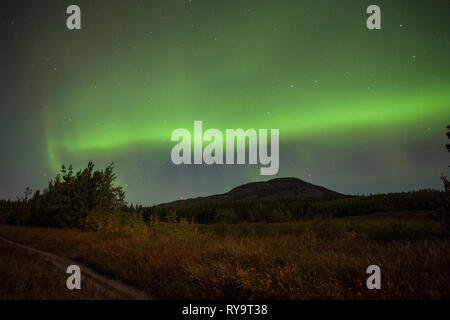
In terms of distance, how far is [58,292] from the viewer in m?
7.03

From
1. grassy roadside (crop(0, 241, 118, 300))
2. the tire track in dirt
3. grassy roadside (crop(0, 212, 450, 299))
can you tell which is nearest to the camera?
grassy roadside (crop(0, 212, 450, 299))

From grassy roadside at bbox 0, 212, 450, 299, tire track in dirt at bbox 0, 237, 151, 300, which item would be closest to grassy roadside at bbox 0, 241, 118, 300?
tire track in dirt at bbox 0, 237, 151, 300

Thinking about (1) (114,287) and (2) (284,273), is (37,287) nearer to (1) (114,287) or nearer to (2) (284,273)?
(1) (114,287)

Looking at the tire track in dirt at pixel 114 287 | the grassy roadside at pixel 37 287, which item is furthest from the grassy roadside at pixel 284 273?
the grassy roadside at pixel 37 287

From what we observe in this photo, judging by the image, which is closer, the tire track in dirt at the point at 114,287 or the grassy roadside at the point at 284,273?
the grassy roadside at the point at 284,273

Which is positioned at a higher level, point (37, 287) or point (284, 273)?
point (284, 273)

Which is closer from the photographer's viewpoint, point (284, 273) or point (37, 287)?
point (284, 273)

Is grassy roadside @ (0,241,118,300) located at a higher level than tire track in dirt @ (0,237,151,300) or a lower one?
higher

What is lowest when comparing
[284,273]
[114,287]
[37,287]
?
[114,287]

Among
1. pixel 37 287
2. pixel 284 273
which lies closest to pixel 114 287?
pixel 37 287

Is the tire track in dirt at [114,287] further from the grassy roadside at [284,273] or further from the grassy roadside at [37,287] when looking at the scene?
the grassy roadside at [37,287]

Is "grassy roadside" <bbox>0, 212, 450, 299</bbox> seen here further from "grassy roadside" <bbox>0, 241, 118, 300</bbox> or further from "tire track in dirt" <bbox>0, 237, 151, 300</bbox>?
"grassy roadside" <bbox>0, 241, 118, 300</bbox>

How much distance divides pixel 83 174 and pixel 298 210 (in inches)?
2647
